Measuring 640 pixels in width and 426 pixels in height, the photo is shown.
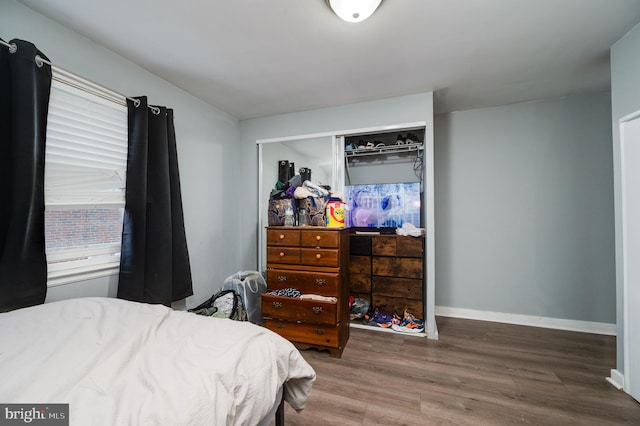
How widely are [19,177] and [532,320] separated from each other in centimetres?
439

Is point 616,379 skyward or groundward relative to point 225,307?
groundward

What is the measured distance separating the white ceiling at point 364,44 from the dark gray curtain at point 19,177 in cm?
46

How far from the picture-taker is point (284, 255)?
7.60ft

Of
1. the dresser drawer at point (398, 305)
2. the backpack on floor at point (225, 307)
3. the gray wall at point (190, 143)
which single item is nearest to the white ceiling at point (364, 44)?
the gray wall at point (190, 143)

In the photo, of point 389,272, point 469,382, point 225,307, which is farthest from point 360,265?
point 225,307

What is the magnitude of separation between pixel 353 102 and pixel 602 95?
252 cm

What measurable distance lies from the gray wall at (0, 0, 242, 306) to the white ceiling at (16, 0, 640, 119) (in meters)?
0.09

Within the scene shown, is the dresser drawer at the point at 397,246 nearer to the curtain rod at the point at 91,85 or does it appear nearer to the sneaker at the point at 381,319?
the sneaker at the point at 381,319

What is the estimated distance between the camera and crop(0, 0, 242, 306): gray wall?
4.92 feet

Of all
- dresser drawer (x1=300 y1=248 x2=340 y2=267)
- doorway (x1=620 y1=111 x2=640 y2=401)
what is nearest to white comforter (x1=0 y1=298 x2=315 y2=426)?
dresser drawer (x1=300 y1=248 x2=340 y2=267)

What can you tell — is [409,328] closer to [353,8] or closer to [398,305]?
[398,305]

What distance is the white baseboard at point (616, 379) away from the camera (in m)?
1.69

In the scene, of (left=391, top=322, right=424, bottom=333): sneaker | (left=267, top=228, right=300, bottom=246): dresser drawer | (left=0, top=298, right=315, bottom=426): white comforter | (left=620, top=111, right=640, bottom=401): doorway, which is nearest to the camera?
(left=0, top=298, right=315, bottom=426): white comforter

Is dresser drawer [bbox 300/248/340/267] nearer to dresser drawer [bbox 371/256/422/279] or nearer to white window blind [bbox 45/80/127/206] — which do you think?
dresser drawer [bbox 371/256/422/279]
